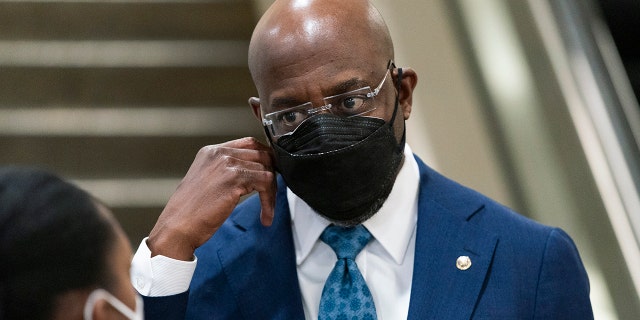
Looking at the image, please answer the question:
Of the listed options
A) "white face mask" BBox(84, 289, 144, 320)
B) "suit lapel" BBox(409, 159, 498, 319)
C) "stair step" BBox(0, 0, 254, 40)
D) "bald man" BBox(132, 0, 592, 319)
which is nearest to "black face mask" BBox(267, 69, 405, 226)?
"bald man" BBox(132, 0, 592, 319)

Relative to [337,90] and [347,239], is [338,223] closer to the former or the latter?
[347,239]

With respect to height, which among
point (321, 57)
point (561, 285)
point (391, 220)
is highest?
point (321, 57)

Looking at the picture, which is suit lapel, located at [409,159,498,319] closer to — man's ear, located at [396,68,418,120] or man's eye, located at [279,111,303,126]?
man's ear, located at [396,68,418,120]

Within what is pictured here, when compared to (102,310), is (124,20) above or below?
above

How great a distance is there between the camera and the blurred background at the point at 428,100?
370cm

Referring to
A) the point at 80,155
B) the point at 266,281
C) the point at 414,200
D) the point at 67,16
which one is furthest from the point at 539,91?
the point at 67,16

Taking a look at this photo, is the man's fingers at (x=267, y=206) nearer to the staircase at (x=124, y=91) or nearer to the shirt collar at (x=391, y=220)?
the shirt collar at (x=391, y=220)

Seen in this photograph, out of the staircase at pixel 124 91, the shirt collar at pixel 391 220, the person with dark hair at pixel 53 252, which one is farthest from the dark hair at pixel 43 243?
the staircase at pixel 124 91

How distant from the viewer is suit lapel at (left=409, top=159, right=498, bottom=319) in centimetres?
254

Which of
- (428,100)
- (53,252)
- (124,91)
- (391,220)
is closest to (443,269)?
(391,220)

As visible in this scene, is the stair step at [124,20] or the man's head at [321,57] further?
the stair step at [124,20]

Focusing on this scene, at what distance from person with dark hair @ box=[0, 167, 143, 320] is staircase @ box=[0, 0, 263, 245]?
288 centimetres

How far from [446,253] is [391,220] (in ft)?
0.48

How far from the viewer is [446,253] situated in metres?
2.60
